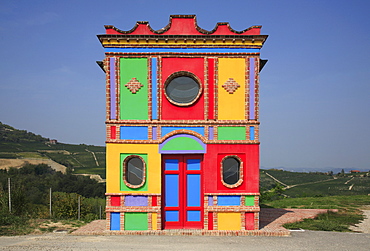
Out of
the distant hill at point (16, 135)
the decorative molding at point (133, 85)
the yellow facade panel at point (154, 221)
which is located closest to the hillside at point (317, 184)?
the yellow facade panel at point (154, 221)

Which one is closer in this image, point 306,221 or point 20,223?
point 20,223

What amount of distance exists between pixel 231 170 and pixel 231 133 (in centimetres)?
137

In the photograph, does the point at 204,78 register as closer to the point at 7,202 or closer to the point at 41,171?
the point at 7,202

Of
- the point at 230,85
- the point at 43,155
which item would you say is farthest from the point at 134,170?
the point at 43,155

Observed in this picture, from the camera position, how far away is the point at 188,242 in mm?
9000

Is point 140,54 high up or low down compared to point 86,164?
up

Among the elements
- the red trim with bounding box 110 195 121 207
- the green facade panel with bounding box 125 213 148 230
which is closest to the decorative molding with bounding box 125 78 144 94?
the red trim with bounding box 110 195 121 207

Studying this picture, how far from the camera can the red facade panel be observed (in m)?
10.6

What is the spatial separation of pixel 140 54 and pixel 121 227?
6304mm

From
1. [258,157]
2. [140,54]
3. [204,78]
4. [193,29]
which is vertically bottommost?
[258,157]

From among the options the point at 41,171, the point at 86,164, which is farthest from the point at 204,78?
the point at 86,164

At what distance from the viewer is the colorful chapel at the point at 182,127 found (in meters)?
10.3

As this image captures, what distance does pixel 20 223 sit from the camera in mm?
11375

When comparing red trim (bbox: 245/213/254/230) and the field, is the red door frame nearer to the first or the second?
red trim (bbox: 245/213/254/230)
